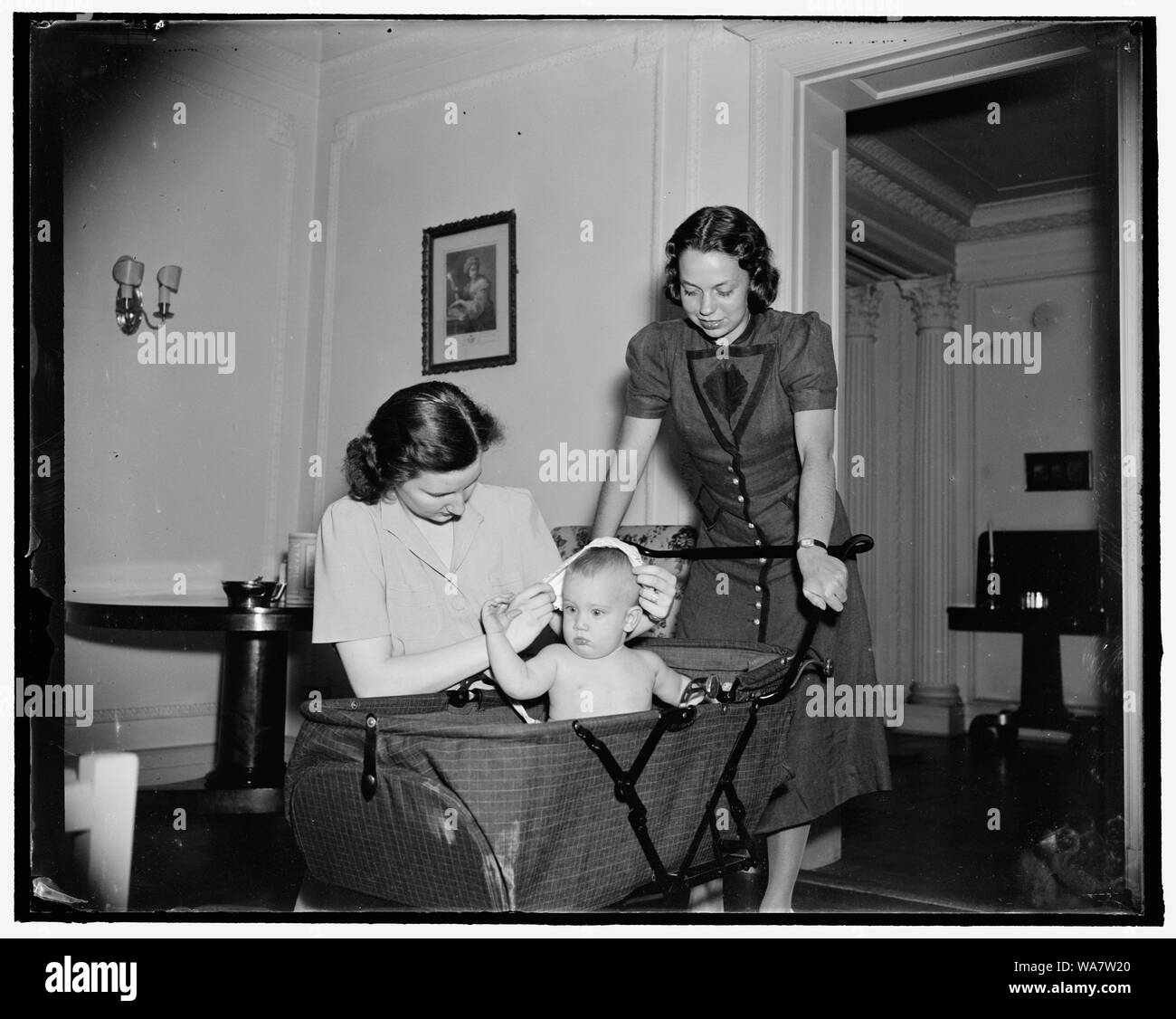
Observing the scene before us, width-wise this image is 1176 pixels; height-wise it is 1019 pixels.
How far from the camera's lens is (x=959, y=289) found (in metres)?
5.66

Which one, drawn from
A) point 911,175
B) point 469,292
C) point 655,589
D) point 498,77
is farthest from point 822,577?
point 911,175

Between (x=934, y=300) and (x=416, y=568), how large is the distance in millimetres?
4531

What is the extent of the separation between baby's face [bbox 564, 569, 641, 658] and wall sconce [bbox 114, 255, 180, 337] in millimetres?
2089

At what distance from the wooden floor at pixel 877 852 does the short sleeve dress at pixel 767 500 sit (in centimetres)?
28

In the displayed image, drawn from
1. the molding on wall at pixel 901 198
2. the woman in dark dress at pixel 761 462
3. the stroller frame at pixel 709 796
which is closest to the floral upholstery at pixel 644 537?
the woman in dark dress at pixel 761 462

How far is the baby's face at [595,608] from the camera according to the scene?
1.64 metres

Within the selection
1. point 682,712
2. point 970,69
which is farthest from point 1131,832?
point 970,69

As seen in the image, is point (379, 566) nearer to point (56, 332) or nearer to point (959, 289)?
point (56, 332)

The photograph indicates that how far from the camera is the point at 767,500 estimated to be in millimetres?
2133

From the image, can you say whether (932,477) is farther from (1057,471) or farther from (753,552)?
(753,552)

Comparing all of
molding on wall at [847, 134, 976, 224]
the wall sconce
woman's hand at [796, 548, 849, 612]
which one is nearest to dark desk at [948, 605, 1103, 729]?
molding on wall at [847, 134, 976, 224]

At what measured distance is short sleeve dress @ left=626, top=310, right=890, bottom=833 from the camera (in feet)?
6.59

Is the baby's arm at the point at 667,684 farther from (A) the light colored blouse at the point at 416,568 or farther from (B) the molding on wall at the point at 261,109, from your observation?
(B) the molding on wall at the point at 261,109

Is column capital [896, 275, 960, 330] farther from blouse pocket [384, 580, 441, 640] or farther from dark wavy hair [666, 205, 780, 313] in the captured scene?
blouse pocket [384, 580, 441, 640]
